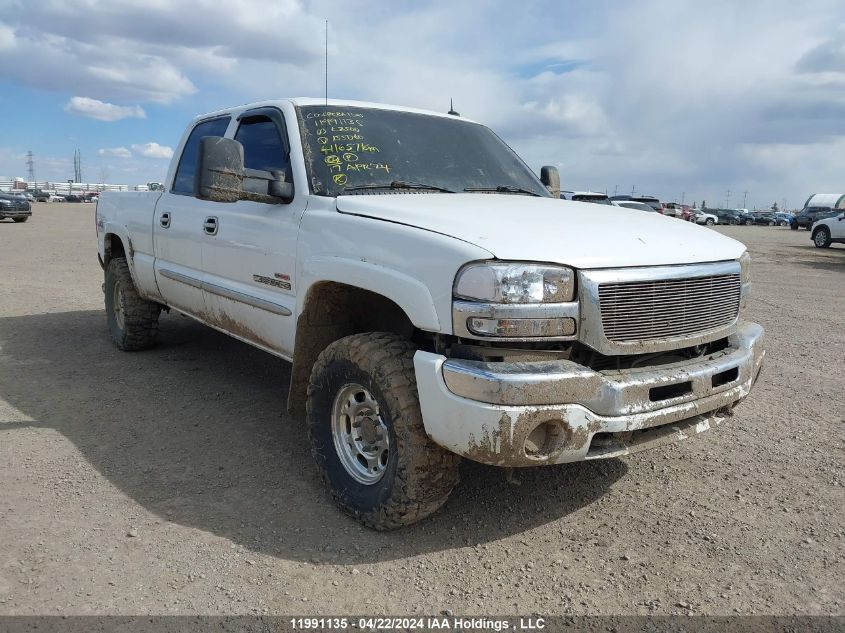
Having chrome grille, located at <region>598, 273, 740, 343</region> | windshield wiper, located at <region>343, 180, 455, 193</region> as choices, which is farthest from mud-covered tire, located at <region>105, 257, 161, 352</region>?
chrome grille, located at <region>598, 273, 740, 343</region>

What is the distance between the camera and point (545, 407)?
2.58 meters

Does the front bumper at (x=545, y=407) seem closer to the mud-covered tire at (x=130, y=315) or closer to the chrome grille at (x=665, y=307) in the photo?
the chrome grille at (x=665, y=307)

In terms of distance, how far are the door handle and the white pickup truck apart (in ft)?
0.05

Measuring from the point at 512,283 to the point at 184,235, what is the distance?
3063mm

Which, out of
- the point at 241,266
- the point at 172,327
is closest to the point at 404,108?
the point at 241,266

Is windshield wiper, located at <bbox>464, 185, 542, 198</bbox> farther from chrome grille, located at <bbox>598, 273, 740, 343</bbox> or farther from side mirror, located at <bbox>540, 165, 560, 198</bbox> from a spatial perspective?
chrome grille, located at <bbox>598, 273, 740, 343</bbox>

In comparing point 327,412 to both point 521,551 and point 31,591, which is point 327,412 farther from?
point 31,591

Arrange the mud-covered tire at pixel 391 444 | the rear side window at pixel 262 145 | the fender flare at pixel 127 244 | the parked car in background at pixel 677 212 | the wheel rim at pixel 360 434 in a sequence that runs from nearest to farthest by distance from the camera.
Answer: the mud-covered tire at pixel 391 444, the wheel rim at pixel 360 434, the rear side window at pixel 262 145, the fender flare at pixel 127 244, the parked car in background at pixel 677 212

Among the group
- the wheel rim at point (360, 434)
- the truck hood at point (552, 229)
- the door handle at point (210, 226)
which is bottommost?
the wheel rim at point (360, 434)

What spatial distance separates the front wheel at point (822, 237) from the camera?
2345 centimetres

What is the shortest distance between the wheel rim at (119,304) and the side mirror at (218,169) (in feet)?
9.90

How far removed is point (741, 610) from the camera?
8.48ft

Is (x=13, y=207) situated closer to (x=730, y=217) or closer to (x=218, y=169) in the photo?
(x=218, y=169)

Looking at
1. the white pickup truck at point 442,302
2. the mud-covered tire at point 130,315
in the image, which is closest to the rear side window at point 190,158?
the white pickup truck at point 442,302
